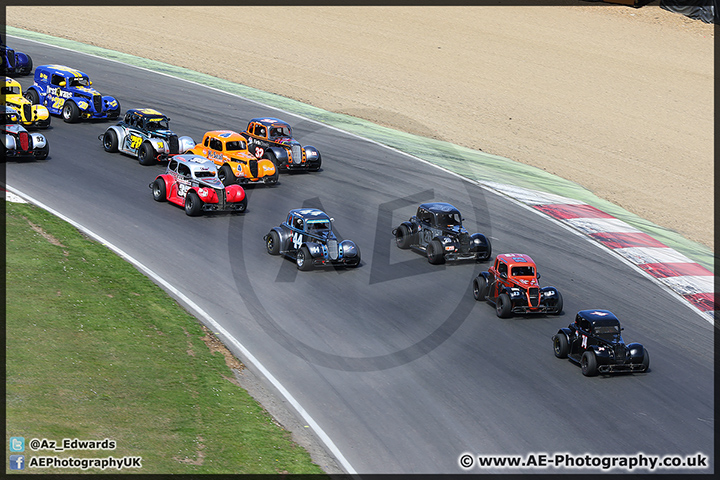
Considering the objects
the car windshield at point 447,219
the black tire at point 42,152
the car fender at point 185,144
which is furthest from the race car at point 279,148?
the car windshield at point 447,219

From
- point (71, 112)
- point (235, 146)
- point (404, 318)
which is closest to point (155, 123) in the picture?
point (235, 146)

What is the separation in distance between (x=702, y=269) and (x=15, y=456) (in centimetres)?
2278

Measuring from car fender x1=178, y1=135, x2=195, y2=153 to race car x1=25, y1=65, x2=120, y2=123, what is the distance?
5.20 metres

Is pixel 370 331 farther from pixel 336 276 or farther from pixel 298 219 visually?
pixel 298 219

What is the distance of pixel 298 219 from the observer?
82.2ft

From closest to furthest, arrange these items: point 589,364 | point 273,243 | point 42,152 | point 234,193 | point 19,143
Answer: point 589,364, point 273,243, point 234,193, point 19,143, point 42,152

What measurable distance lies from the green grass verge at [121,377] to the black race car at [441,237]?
8756 mm

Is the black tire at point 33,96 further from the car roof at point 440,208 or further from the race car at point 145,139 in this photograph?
the car roof at point 440,208

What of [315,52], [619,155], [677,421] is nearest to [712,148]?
[619,155]

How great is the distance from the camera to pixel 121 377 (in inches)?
668

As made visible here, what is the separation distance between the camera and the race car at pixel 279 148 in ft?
105

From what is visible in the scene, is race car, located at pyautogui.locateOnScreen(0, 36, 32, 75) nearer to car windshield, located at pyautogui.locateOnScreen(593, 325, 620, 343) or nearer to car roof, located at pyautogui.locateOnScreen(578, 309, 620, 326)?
car roof, located at pyautogui.locateOnScreen(578, 309, 620, 326)

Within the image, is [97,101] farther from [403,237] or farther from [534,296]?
[534,296]

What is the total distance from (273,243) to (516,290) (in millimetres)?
7964
